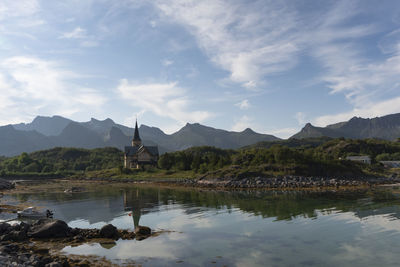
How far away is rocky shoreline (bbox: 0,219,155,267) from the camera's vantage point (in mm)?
19047

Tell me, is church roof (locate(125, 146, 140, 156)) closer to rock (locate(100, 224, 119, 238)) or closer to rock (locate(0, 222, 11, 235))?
rock (locate(0, 222, 11, 235))

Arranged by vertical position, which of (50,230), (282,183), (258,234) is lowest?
(258,234)

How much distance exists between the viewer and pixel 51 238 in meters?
24.2

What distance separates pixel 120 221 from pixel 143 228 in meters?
7.39

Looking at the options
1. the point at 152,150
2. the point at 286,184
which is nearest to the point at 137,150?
the point at 152,150

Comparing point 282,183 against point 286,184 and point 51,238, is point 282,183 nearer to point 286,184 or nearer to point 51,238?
point 286,184

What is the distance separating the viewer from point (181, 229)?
2752 cm

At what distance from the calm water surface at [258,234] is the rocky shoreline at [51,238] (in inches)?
49.6

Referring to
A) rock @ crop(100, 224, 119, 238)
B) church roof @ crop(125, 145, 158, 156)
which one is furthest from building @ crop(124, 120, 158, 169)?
rock @ crop(100, 224, 119, 238)

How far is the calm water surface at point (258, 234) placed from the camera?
1884 cm

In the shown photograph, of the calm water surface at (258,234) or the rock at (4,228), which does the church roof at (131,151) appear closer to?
the calm water surface at (258,234)

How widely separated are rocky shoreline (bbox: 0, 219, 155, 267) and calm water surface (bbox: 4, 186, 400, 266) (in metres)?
1.26

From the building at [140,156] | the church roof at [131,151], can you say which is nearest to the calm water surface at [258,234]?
the building at [140,156]

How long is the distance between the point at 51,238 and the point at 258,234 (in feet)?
58.7
